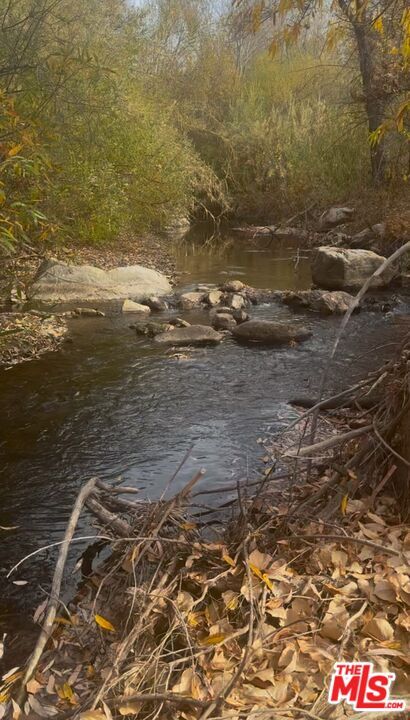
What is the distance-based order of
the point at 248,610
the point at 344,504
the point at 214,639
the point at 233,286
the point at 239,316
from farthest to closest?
the point at 233,286
the point at 239,316
the point at 344,504
the point at 248,610
the point at 214,639

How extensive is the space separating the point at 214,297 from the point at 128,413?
5.36 m

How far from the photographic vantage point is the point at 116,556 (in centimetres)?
377

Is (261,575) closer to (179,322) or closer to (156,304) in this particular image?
(179,322)

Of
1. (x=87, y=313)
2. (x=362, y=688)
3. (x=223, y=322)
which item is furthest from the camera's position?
(x=87, y=313)

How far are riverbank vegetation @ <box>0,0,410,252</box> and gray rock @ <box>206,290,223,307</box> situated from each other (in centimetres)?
287

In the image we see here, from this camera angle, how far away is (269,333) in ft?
30.8

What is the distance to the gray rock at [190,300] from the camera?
38.0 ft

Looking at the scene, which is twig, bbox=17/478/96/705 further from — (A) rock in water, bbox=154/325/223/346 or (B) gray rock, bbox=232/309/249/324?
(B) gray rock, bbox=232/309/249/324

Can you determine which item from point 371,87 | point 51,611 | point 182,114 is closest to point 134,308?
point 51,611

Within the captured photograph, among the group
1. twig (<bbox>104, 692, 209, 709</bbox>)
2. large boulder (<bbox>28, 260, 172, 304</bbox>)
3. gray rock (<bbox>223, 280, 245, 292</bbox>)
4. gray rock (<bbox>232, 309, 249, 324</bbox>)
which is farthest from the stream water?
gray rock (<bbox>223, 280, 245, 292</bbox>)

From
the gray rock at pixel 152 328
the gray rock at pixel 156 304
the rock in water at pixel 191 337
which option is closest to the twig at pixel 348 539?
the rock in water at pixel 191 337

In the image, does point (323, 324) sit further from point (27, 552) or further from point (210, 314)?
point (27, 552)

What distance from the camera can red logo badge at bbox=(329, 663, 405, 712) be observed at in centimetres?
227

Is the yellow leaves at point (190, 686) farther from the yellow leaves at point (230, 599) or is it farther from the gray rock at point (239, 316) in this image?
the gray rock at point (239, 316)
